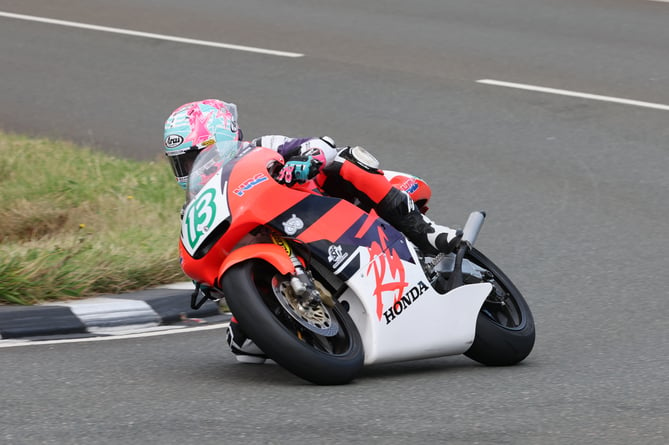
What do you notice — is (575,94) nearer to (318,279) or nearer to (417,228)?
(417,228)

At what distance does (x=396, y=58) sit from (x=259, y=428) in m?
8.65

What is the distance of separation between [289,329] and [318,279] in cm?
37

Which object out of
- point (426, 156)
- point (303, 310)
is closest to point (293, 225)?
point (303, 310)

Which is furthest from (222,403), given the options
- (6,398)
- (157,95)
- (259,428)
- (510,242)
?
(157,95)

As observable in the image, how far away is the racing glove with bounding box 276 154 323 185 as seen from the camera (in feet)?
16.6

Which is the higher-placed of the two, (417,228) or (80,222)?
(417,228)

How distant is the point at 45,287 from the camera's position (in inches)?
258

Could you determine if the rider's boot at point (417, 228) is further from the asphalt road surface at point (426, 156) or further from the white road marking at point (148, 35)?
the white road marking at point (148, 35)

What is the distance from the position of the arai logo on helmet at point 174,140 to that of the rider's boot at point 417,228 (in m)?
0.94

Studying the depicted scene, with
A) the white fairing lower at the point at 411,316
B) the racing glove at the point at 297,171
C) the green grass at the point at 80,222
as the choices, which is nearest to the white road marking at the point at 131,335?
the green grass at the point at 80,222

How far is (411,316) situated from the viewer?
5277 mm

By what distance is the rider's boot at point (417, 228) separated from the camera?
561 cm

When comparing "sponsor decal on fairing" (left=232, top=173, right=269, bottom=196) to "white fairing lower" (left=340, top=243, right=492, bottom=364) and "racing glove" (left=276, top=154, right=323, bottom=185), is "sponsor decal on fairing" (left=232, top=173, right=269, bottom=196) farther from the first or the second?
"white fairing lower" (left=340, top=243, right=492, bottom=364)

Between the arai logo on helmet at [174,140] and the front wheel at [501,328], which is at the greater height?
the arai logo on helmet at [174,140]
